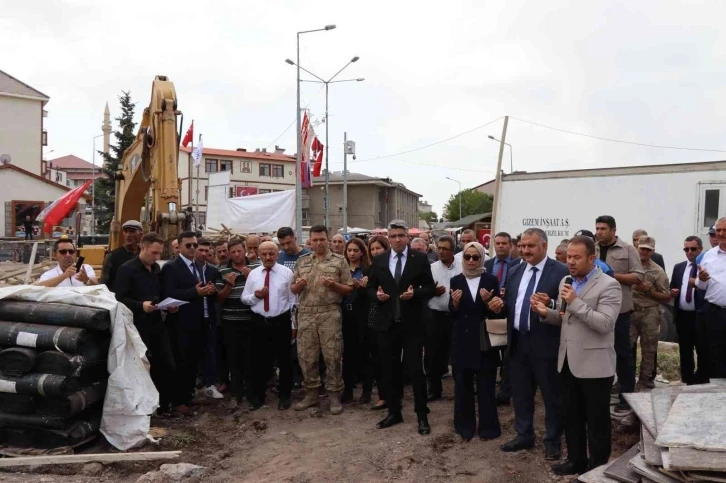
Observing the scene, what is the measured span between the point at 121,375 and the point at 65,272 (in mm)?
1369

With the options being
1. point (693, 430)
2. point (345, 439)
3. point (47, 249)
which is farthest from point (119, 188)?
point (47, 249)

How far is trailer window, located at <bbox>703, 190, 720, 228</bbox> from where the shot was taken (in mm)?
10750

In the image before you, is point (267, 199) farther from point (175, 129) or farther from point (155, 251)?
point (155, 251)

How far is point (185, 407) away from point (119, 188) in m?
5.39

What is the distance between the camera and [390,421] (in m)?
6.34

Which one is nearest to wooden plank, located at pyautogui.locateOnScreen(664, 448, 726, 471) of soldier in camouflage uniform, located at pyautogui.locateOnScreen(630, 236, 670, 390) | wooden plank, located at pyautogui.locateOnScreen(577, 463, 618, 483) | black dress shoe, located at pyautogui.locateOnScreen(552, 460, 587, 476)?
wooden plank, located at pyautogui.locateOnScreen(577, 463, 618, 483)

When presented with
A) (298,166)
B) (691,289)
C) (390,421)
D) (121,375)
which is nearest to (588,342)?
(390,421)

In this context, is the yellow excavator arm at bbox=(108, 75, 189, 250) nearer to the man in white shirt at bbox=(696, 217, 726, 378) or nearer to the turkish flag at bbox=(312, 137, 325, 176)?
the man in white shirt at bbox=(696, 217, 726, 378)

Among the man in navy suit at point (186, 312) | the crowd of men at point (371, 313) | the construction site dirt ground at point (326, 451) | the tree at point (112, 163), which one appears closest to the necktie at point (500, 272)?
the crowd of men at point (371, 313)

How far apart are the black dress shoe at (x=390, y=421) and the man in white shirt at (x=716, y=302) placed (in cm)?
329

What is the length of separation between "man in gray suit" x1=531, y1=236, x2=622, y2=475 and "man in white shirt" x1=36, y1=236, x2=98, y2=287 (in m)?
4.62

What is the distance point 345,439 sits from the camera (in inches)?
237

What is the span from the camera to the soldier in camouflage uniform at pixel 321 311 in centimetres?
690

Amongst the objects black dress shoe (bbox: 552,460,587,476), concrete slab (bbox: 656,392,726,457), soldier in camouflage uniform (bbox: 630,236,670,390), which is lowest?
black dress shoe (bbox: 552,460,587,476)
